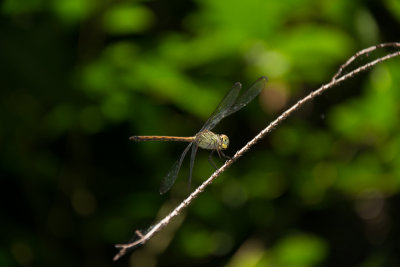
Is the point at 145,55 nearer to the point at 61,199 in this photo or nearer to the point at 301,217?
the point at 61,199

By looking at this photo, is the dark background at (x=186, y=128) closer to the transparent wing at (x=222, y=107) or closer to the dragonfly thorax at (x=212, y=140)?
the transparent wing at (x=222, y=107)

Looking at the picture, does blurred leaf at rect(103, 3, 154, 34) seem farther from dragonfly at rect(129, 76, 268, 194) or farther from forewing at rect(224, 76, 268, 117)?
forewing at rect(224, 76, 268, 117)

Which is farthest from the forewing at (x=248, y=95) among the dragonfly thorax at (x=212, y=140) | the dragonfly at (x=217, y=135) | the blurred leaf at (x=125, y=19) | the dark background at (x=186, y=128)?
the blurred leaf at (x=125, y=19)

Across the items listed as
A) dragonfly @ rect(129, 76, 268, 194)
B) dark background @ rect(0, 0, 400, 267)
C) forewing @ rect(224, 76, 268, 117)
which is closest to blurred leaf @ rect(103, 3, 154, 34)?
dark background @ rect(0, 0, 400, 267)

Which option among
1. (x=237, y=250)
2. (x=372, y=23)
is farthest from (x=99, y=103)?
(x=372, y=23)

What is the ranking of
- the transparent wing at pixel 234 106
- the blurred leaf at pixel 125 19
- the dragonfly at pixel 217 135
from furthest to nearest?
the blurred leaf at pixel 125 19
the transparent wing at pixel 234 106
the dragonfly at pixel 217 135

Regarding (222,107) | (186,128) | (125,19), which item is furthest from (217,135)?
(186,128)
